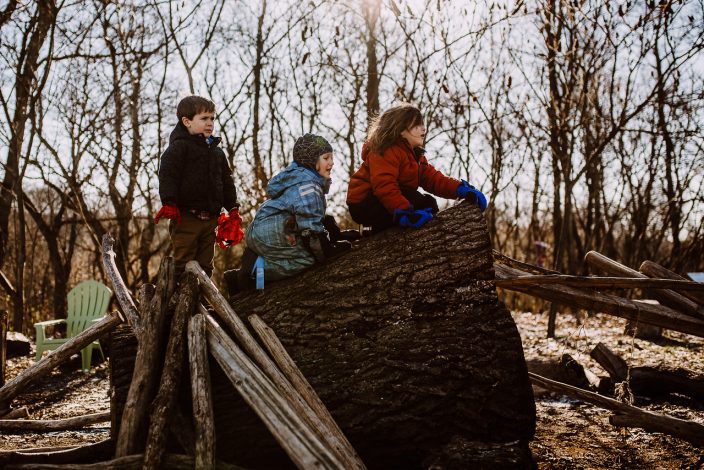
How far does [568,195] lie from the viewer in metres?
7.73

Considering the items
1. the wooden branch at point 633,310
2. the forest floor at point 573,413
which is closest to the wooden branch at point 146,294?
the forest floor at point 573,413

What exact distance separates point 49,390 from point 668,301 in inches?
229

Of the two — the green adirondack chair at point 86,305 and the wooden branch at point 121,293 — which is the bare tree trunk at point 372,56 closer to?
the green adirondack chair at point 86,305

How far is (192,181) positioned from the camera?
169 inches

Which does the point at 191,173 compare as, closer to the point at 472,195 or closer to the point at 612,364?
the point at 472,195

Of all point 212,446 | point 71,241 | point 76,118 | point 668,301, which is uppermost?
point 76,118

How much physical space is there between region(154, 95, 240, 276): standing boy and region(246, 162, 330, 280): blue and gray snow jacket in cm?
82

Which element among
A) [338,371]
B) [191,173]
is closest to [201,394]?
[338,371]

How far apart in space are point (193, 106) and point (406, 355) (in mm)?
2462

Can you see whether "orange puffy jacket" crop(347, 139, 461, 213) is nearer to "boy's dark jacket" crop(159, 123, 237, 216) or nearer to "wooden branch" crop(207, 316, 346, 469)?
"boy's dark jacket" crop(159, 123, 237, 216)

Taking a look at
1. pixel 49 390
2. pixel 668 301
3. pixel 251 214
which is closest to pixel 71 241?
pixel 251 214

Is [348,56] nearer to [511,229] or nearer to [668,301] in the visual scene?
[511,229]

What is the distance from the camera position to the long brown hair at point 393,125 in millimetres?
3953

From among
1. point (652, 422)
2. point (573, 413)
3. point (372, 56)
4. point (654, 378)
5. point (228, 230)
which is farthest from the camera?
point (372, 56)
